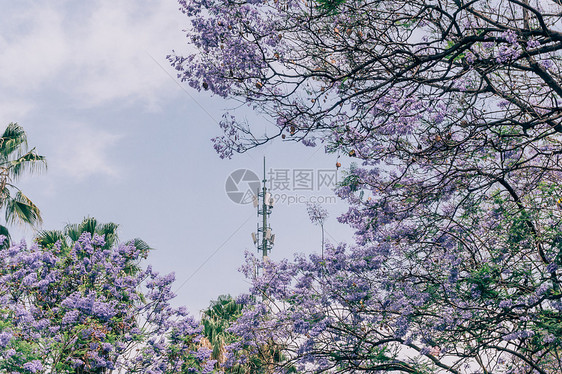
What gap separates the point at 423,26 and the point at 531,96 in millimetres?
1986

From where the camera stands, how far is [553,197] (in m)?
6.80

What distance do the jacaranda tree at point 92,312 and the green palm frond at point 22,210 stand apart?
4204mm

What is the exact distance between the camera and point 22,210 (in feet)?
43.8

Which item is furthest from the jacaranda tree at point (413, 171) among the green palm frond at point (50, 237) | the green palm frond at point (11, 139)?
the green palm frond at point (11, 139)

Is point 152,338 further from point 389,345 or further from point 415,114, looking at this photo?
point 415,114

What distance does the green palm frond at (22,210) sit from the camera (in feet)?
43.5

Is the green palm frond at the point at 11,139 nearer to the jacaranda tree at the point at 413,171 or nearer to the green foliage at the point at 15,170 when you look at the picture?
the green foliage at the point at 15,170

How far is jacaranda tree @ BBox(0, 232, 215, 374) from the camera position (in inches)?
315

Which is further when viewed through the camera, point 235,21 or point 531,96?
point 531,96

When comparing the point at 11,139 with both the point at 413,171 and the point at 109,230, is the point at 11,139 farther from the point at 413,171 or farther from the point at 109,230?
the point at 413,171

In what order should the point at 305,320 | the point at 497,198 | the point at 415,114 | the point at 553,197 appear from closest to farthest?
the point at 415,114
the point at 553,197
the point at 497,198
the point at 305,320

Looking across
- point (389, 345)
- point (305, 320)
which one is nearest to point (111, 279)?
point (305, 320)

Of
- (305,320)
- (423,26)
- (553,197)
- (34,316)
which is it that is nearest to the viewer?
(423,26)

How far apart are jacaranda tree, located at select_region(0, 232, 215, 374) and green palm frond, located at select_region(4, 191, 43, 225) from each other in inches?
165
